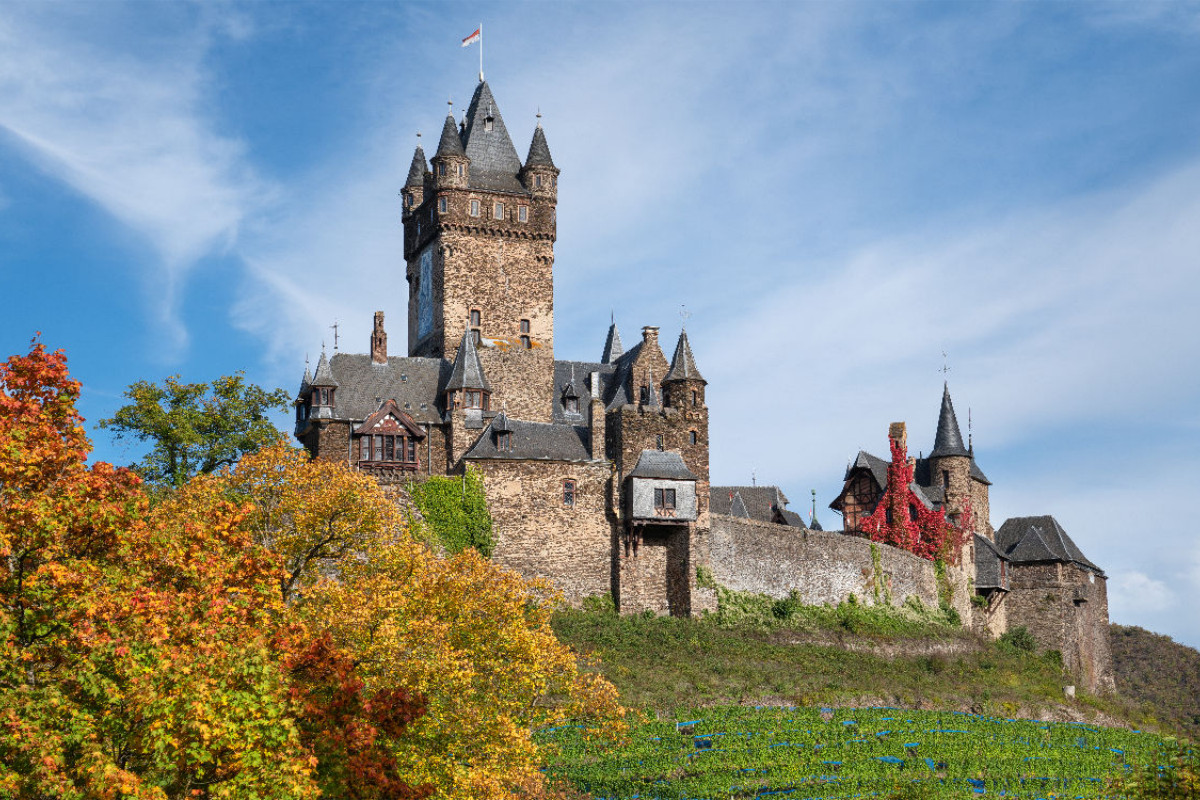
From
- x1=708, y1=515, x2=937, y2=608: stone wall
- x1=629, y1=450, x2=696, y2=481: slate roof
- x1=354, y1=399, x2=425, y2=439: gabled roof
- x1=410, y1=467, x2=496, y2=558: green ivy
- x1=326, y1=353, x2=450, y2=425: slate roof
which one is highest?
x1=326, y1=353, x2=450, y2=425: slate roof

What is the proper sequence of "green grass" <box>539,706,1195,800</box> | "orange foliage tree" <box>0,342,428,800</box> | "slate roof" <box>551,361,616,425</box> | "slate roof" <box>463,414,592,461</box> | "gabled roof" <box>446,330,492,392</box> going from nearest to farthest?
"orange foliage tree" <box>0,342,428,800</box>, "green grass" <box>539,706,1195,800</box>, "slate roof" <box>463,414,592,461</box>, "gabled roof" <box>446,330,492,392</box>, "slate roof" <box>551,361,616,425</box>

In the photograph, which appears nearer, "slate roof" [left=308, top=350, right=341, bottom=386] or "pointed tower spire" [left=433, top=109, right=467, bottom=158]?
"slate roof" [left=308, top=350, right=341, bottom=386]

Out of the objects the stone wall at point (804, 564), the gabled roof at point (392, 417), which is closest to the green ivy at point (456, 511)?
the gabled roof at point (392, 417)

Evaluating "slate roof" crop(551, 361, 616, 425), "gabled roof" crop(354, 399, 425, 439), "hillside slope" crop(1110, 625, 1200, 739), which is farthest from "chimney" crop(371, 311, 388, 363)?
"hillside slope" crop(1110, 625, 1200, 739)

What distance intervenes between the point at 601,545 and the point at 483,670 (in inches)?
895

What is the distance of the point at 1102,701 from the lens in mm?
66250

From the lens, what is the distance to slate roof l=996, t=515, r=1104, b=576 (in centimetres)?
7019

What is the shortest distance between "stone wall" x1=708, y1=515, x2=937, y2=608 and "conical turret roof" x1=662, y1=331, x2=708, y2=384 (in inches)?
222

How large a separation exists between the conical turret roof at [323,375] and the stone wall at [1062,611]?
35216mm

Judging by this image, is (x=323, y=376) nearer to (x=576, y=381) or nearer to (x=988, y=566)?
(x=576, y=381)

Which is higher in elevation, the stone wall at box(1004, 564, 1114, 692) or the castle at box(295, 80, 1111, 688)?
the castle at box(295, 80, 1111, 688)

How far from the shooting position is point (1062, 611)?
225 feet

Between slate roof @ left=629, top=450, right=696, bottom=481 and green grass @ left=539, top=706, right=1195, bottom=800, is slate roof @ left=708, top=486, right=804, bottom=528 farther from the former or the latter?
green grass @ left=539, top=706, right=1195, bottom=800

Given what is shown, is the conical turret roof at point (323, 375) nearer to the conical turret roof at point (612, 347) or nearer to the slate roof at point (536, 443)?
the slate roof at point (536, 443)
